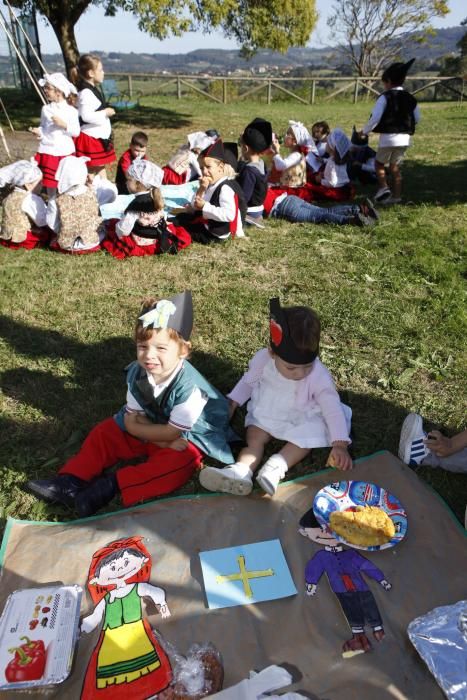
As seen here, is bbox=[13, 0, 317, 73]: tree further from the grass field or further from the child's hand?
the child's hand

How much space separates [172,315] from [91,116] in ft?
17.4

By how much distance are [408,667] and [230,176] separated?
16.8 feet

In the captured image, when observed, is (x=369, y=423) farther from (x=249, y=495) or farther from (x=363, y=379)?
(x=249, y=495)

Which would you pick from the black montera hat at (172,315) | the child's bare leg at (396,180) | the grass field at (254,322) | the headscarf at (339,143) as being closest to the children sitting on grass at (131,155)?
the grass field at (254,322)

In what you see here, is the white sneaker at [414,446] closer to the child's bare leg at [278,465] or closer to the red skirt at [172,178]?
the child's bare leg at [278,465]

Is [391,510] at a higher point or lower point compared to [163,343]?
lower

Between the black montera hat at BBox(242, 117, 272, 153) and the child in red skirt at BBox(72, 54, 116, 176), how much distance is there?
1.97 meters

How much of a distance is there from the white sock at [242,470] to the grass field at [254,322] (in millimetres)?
306

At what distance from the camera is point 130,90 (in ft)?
71.1

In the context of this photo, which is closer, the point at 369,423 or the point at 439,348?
the point at 369,423

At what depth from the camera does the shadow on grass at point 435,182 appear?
764 centimetres

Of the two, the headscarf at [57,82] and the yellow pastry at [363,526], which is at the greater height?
the headscarf at [57,82]

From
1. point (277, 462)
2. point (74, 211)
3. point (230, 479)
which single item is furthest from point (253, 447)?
point (74, 211)

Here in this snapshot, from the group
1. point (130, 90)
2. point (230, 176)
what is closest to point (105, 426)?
point (230, 176)
